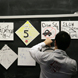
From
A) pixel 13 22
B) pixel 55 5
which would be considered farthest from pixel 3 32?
pixel 55 5

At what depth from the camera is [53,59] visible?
0.76 meters

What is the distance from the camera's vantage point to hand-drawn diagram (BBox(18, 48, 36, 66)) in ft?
3.68

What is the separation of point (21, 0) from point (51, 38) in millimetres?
607

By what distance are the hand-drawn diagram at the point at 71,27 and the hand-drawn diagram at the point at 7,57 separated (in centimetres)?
67

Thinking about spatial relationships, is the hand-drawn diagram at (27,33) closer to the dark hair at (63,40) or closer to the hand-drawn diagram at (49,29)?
the hand-drawn diagram at (49,29)

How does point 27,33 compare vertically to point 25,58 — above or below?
above

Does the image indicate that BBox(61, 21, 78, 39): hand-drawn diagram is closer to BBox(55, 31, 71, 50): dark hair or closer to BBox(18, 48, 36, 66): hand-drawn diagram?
BBox(55, 31, 71, 50): dark hair

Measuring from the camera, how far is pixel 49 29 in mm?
1122

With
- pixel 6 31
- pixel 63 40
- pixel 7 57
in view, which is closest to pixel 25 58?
pixel 7 57

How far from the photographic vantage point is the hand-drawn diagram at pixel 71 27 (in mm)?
1092

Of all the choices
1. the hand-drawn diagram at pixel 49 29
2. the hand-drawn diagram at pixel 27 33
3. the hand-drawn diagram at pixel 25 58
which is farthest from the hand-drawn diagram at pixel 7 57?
the hand-drawn diagram at pixel 49 29

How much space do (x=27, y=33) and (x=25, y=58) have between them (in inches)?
11.7

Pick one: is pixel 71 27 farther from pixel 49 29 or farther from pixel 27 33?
pixel 27 33

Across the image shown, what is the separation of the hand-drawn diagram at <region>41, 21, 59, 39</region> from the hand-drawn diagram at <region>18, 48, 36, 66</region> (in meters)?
0.27
